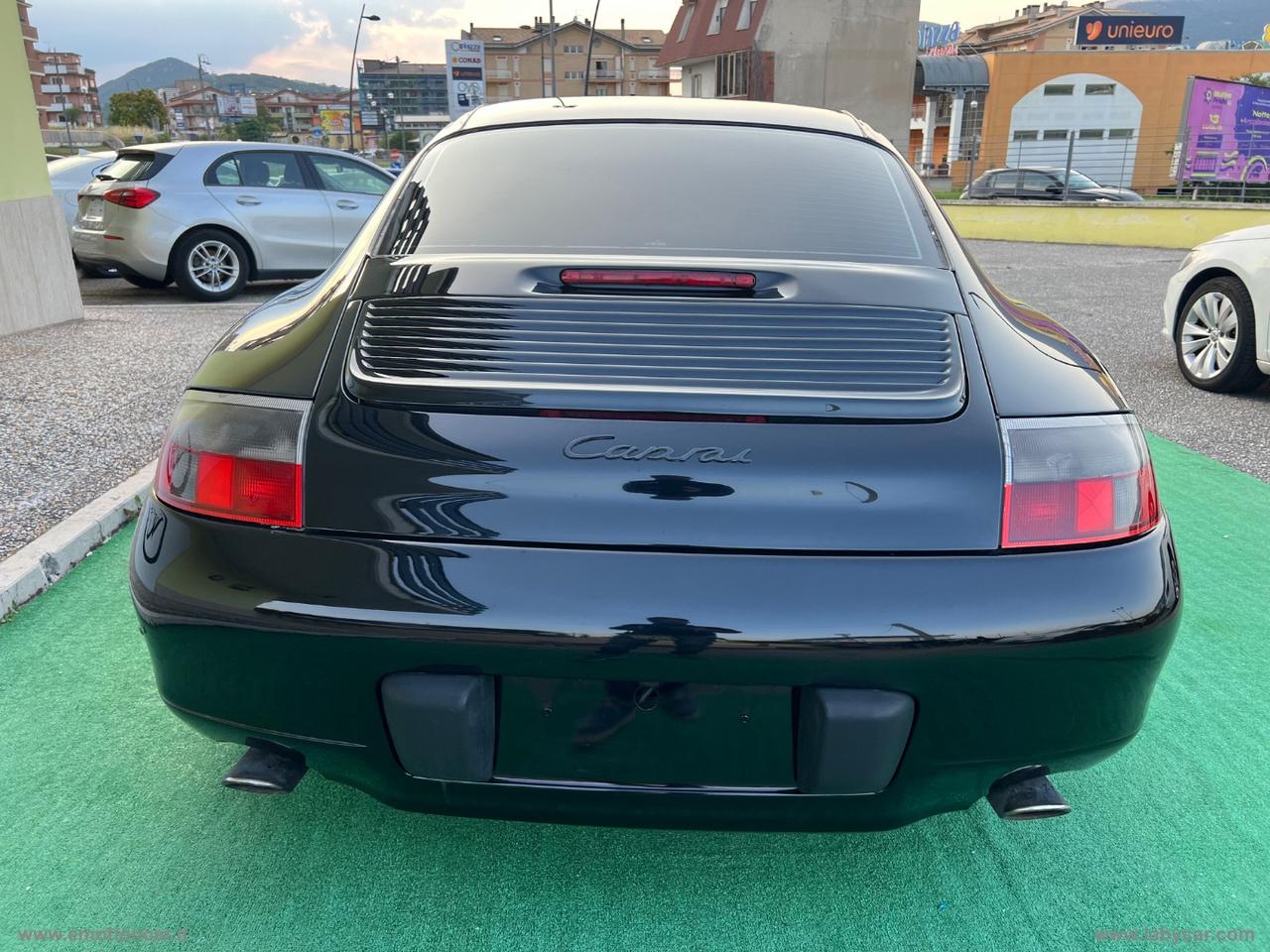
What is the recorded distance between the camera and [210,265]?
985 cm

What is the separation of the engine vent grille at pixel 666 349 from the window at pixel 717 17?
56.0m

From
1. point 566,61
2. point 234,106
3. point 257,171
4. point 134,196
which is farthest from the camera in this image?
point 566,61

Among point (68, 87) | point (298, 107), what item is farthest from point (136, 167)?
point (298, 107)

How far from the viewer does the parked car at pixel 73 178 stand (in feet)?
35.0

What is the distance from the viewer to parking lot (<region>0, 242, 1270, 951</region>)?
6.03 feet

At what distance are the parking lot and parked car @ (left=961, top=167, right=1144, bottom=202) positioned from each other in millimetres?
20341

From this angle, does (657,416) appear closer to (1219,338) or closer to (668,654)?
(668,654)

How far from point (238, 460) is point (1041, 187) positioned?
75.0 ft

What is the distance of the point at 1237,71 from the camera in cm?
4844

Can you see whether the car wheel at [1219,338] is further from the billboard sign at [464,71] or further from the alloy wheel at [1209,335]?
the billboard sign at [464,71]

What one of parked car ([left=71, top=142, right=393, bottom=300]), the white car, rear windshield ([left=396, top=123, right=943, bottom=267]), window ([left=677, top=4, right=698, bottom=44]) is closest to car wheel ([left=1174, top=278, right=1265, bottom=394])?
the white car

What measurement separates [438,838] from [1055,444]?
1505 mm

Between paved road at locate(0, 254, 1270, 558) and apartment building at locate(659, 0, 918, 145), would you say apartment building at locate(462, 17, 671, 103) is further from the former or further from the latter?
paved road at locate(0, 254, 1270, 558)

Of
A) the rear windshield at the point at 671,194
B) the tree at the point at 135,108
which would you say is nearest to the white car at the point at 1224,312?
the rear windshield at the point at 671,194
